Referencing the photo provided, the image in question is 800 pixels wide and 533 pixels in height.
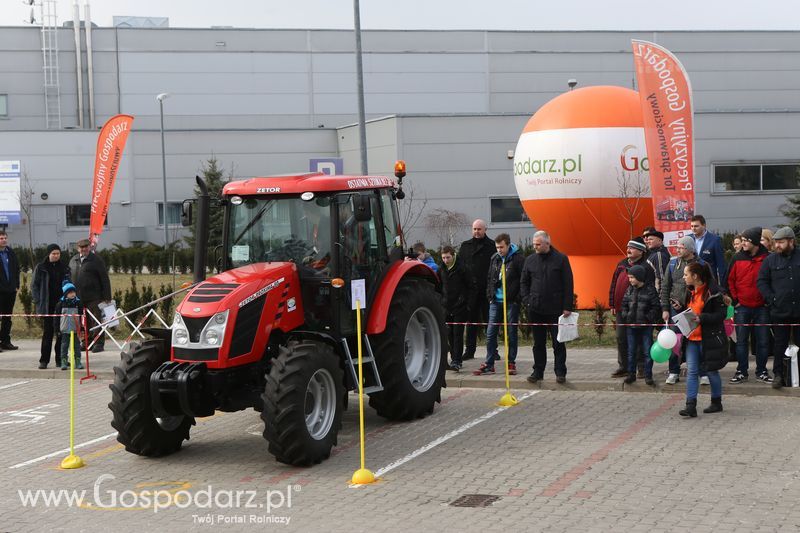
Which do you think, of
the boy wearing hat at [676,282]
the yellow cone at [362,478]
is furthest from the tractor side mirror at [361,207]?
the boy wearing hat at [676,282]

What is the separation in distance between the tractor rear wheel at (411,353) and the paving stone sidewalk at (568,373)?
193 centimetres

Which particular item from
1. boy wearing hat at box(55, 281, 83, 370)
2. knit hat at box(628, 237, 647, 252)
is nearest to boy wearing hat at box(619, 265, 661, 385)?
knit hat at box(628, 237, 647, 252)

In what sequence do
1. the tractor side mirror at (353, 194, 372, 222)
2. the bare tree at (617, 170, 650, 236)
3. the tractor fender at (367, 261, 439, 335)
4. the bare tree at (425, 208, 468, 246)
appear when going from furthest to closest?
1. the bare tree at (425, 208, 468, 246)
2. the bare tree at (617, 170, 650, 236)
3. the tractor fender at (367, 261, 439, 335)
4. the tractor side mirror at (353, 194, 372, 222)

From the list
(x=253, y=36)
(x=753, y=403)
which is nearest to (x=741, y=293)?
(x=753, y=403)

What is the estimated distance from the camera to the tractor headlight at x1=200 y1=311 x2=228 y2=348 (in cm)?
1022

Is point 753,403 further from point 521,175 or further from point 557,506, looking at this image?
point 521,175

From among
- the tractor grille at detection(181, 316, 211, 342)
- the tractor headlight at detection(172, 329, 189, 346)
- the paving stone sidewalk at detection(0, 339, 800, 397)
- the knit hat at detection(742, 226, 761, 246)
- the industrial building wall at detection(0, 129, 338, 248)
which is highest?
the industrial building wall at detection(0, 129, 338, 248)

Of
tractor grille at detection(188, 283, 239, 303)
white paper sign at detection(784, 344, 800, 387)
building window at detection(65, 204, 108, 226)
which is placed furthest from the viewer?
building window at detection(65, 204, 108, 226)

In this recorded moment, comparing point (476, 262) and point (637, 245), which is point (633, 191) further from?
point (637, 245)

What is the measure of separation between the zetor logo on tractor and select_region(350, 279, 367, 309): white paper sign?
0.16 meters

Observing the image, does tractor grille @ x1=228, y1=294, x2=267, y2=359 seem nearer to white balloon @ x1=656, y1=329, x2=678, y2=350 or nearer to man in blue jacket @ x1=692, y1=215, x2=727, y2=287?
white balloon @ x1=656, y1=329, x2=678, y2=350

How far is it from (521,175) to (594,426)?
12.4 m

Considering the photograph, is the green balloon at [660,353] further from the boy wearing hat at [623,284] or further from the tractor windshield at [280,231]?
the tractor windshield at [280,231]

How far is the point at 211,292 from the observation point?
34.5ft
